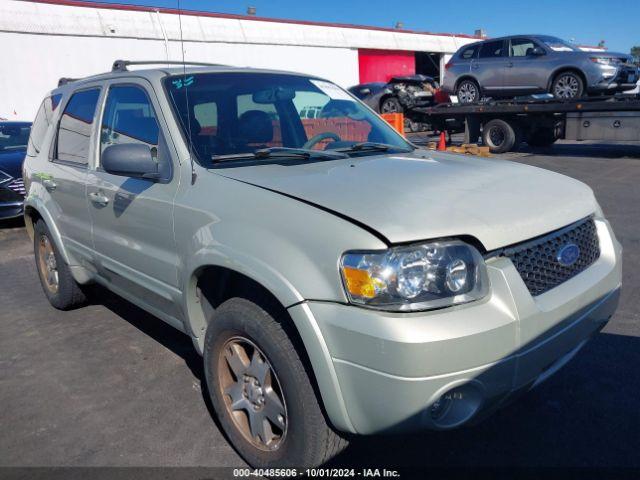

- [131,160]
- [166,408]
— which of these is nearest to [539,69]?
[131,160]

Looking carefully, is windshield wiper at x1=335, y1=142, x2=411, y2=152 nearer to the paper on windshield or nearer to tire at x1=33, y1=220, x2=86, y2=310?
the paper on windshield

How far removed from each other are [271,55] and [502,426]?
25.8m

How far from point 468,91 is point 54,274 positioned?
12947 mm

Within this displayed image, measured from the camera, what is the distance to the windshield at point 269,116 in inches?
125

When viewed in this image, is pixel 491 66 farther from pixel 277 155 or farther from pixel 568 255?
pixel 568 255

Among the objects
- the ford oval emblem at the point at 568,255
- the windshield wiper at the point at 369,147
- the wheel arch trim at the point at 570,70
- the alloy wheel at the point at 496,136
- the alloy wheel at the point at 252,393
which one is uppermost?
the wheel arch trim at the point at 570,70

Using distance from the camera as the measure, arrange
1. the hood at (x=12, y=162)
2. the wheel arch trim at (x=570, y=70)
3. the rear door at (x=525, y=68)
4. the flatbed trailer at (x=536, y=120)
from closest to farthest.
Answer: the hood at (x=12, y=162) → the flatbed trailer at (x=536, y=120) → the wheel arch trim at (x=570, y=70) → the rear door at (x=525, y=68)

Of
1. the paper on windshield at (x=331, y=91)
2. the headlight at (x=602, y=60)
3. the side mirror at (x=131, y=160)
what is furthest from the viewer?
the headlight at (x=602, y=60)

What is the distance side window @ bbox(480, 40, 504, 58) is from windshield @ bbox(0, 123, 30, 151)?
10666 millimetres

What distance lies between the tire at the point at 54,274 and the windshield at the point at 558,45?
12.0 metres

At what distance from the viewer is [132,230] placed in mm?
3281

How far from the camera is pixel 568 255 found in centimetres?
255

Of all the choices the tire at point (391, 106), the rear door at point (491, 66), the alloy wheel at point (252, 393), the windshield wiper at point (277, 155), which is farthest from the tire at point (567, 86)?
the alloy wheel at point (252, 393)

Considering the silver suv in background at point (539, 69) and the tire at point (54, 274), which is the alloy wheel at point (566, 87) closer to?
the silver suv in background at point (539, 69)
